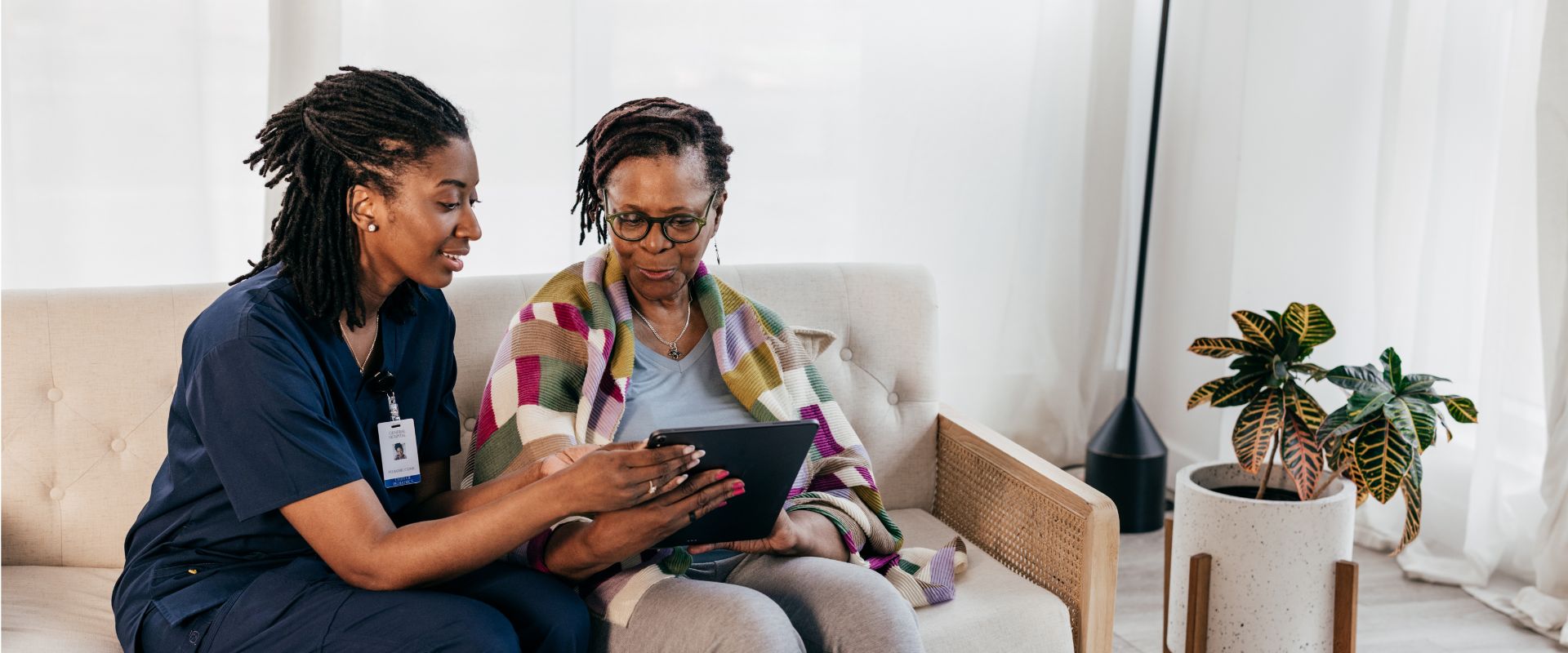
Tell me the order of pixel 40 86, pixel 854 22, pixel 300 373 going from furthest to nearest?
1. pixel 854 22
2. pixel 40 86
3. pixel 300 373

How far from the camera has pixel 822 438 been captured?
194cm

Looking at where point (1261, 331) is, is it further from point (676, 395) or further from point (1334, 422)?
point (676, 395)

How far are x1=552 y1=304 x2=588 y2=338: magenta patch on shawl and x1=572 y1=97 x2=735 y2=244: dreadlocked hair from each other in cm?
18

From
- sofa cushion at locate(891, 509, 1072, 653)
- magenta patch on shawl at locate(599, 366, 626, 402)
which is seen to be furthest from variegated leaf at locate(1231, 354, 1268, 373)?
magenta patch on shawl at locate(599, 366, 626, 402)

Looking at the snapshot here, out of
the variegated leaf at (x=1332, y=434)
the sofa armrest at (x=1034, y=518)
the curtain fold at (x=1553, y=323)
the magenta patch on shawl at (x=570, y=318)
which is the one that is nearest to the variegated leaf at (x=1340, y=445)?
the variegated leaf at (x=1332, y=434)

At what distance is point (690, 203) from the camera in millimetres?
1841

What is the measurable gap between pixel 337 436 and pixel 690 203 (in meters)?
0.62

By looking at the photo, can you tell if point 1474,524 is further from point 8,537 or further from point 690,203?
point 8,537

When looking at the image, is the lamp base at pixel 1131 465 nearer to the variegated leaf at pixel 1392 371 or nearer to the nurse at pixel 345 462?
the variegated leaf at pixel 1392 371

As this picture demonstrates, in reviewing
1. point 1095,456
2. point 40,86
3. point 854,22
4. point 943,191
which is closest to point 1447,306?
point 1095,456

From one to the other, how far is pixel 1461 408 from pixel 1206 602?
0.53 metres

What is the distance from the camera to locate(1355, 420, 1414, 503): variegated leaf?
82.3 inches

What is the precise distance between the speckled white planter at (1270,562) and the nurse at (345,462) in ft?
3.66

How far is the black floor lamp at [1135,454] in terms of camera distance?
3.16 meters
